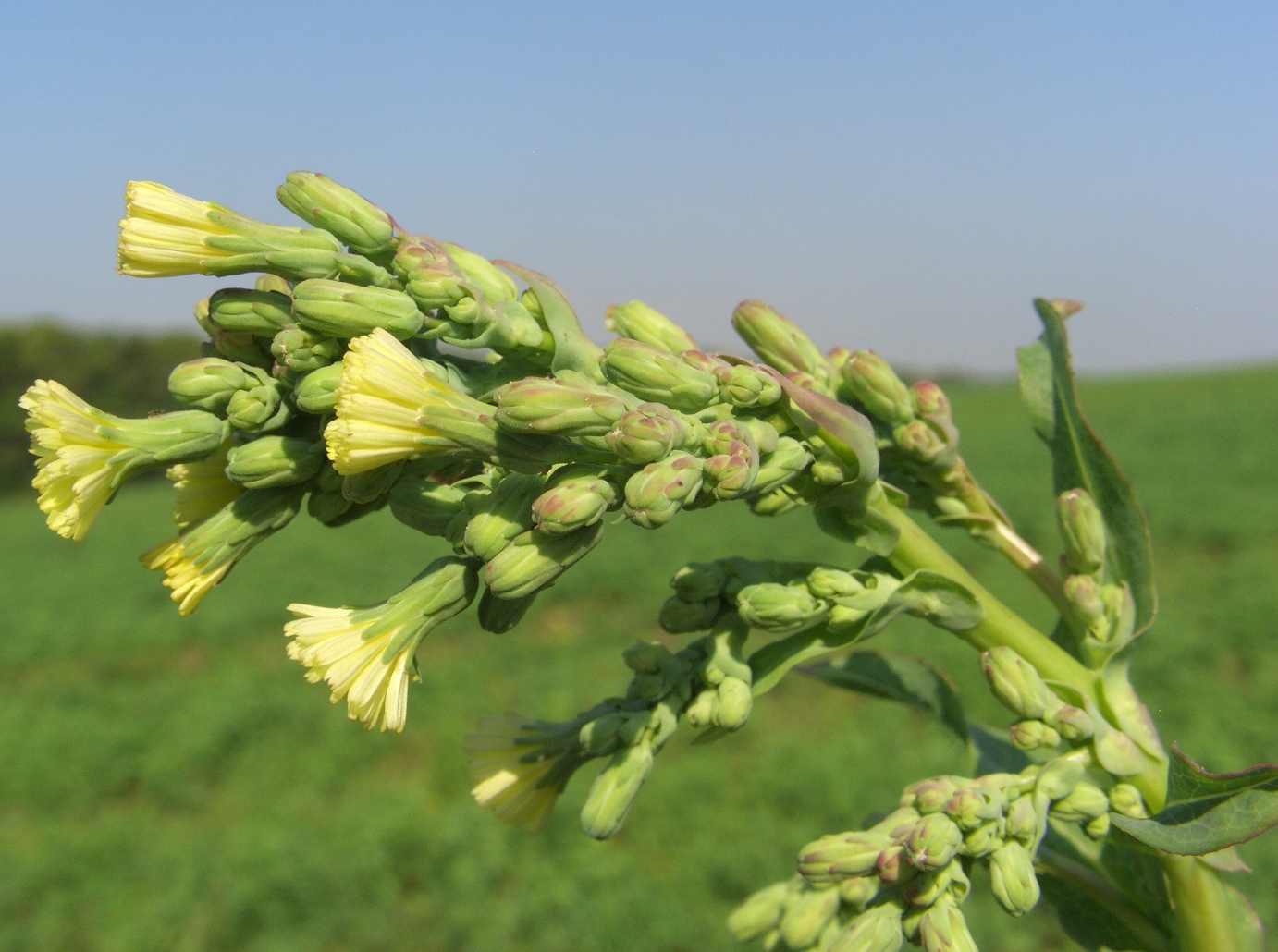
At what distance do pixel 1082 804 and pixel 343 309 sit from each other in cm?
163

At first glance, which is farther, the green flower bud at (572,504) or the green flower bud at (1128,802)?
the green flower bud at (1128,802)

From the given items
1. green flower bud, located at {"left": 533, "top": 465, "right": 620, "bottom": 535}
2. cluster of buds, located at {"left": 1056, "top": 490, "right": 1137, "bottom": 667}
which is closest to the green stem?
cluster of buds, located at {"left": 1056, "top": 490, "right": 1137, "bottom": 667}

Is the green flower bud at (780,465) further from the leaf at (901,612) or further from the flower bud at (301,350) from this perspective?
the flower bud at (301,350)

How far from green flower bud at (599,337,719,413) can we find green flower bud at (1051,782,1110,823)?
1.03 m

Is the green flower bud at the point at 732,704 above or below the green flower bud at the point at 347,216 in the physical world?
below

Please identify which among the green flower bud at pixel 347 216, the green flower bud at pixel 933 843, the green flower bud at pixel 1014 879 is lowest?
the green flower bud at pixel 1014 879

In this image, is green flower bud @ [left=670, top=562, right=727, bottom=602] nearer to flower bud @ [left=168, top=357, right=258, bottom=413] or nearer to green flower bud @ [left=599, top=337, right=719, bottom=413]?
green flower bud @ [left=599, top=337, right=719, bottom=413]

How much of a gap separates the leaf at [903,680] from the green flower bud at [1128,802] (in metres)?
0.48

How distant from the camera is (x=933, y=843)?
5.92 ft

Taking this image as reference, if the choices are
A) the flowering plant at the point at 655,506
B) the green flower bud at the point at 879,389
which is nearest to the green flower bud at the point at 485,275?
the flowering plant at the point at 655,506

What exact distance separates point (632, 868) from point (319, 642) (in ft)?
25.9

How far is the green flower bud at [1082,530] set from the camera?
2.05 metres

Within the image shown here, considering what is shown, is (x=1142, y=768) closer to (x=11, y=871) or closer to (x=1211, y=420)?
(x=11, y=871)

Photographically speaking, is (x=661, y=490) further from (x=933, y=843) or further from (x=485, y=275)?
(x=933, y=843)
